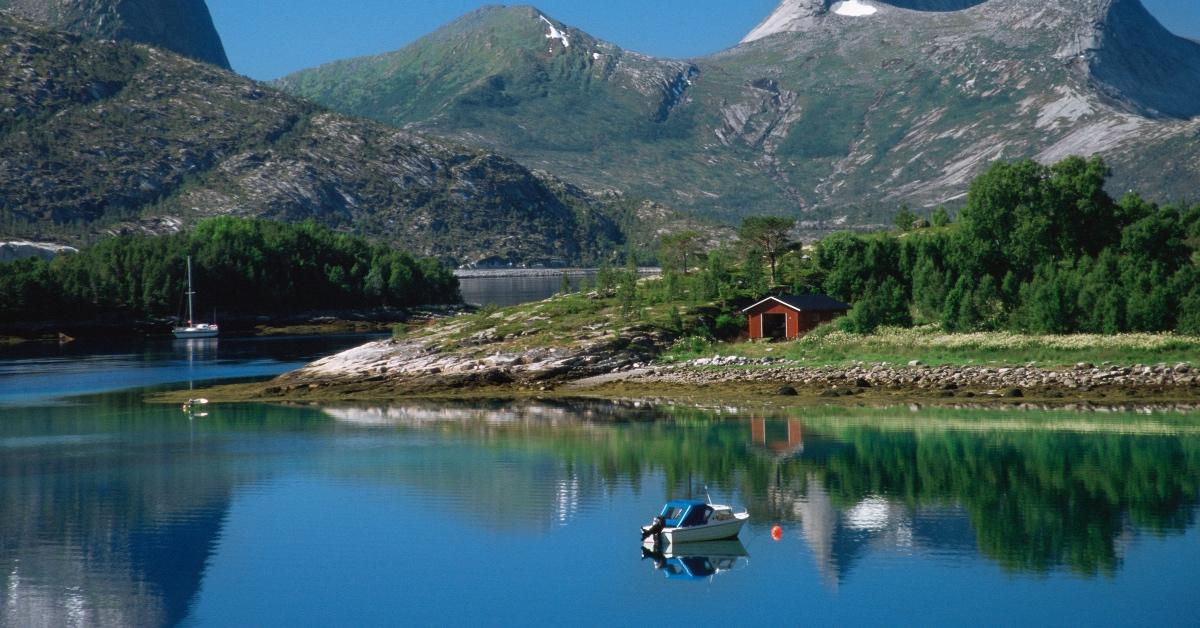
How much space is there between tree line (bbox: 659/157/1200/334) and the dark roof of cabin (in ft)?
5.97

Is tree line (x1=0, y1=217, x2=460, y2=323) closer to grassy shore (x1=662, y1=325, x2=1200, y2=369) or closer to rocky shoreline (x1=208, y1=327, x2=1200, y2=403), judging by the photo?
rocky shoreline (x1=208, y1=327, x2=1200, y2=403)

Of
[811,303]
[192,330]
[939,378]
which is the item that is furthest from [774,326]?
[192,330]

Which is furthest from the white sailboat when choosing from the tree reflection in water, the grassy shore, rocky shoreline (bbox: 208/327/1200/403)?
the tree reflection in water

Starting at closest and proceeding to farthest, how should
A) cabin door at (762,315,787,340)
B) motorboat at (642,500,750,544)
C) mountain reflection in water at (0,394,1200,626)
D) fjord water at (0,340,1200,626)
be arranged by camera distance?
fjord water at (0,340,1200,626) → mountain reflection in water at (0,394,1200,626) → motorboat at (642,500,750,544) → cabin door at (762,315,787,340)

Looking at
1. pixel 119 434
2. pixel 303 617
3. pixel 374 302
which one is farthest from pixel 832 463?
pixel 374 302

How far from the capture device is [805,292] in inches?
4166

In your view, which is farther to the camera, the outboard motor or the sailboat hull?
the sailboat hull

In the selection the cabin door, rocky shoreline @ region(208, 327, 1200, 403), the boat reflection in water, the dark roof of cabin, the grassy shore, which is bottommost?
the boat reflection in water

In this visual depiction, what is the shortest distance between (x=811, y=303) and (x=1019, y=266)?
1481 cm

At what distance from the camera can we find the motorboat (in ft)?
149

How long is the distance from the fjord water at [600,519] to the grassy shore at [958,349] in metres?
10.9

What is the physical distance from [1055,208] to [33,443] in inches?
2666

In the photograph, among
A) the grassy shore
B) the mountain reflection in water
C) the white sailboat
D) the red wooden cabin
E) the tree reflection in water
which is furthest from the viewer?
the white sailboat

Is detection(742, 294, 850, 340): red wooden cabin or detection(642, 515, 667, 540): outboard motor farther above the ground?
detection(742, 294, 850, 340): red wooden cabin
